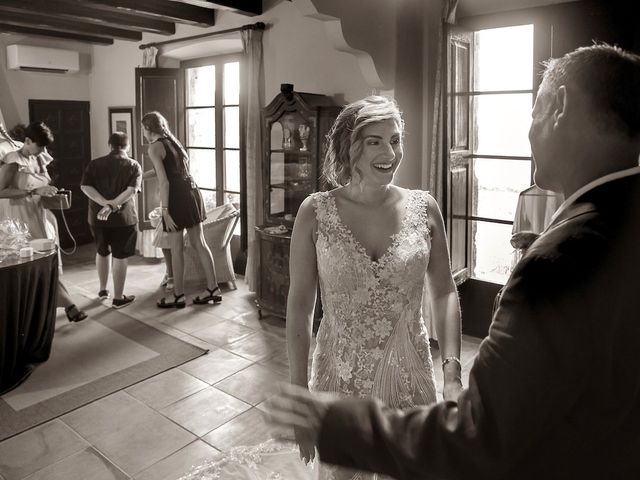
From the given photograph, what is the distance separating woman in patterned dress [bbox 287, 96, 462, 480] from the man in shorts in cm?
383

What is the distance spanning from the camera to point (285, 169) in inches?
205

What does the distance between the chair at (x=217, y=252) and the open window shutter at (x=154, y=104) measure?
4.86 feet

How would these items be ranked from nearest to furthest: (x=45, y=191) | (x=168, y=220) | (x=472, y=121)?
(x=472, y=121), (x=45, y=191), (x=168, y=220)

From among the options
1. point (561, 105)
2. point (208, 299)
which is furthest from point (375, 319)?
point (208, 299)

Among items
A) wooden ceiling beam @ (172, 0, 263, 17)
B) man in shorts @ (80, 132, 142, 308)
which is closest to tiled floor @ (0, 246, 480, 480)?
man in shorts @ (80, 132, 142, 308)

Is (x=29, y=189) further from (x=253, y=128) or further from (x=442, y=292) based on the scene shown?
(x=442, y=292)

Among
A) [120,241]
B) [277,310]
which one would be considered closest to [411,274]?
[277,310]

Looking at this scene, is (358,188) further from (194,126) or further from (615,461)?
(194,126)

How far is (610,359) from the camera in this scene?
726 millimetres

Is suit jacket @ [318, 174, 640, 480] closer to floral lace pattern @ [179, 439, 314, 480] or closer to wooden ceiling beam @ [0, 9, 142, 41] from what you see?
floral lace pattern @ [179, 439, 314, 480]

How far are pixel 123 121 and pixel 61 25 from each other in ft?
5.07

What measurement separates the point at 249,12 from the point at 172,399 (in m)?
3.91

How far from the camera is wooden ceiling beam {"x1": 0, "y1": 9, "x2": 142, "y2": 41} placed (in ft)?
20.3

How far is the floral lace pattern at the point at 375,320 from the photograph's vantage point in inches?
68.3
